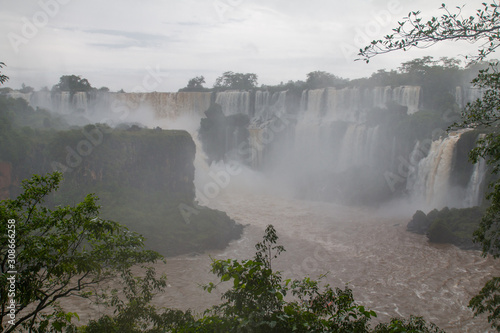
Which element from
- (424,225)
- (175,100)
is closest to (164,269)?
(424,225)

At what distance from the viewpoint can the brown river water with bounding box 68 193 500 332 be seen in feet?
45.5

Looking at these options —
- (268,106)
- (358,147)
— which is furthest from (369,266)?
(268,106)

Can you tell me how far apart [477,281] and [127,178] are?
18997mm

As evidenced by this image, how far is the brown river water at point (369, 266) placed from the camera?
1386 centimetres

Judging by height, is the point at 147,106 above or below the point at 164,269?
above

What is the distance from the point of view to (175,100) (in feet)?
144

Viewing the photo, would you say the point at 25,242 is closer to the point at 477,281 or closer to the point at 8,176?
the point at 477,281

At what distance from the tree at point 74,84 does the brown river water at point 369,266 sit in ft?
101

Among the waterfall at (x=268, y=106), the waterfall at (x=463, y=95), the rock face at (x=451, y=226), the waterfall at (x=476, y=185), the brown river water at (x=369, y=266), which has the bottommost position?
the brown river water at (x=369, y=266)

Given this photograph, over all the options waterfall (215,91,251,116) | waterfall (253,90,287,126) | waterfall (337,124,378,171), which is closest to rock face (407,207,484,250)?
waterfall (337,124,378,171)

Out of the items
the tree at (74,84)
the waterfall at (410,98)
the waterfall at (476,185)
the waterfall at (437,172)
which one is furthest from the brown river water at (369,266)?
the tree at (74,84)

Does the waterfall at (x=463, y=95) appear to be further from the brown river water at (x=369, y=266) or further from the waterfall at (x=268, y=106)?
the waterfall at (x=268, y=106)

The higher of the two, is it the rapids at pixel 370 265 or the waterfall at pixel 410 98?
the waterfall at pixel 410 98

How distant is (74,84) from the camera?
47250mm
